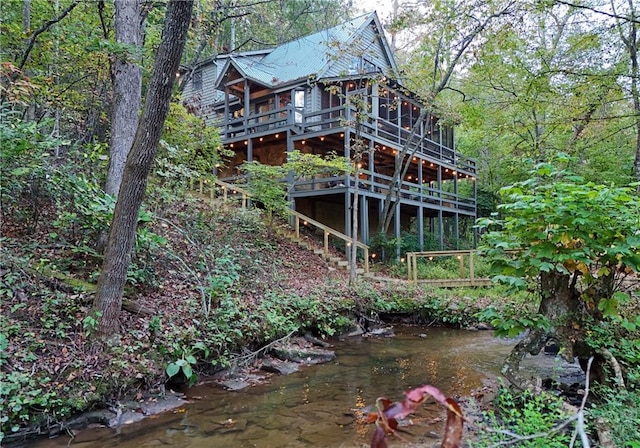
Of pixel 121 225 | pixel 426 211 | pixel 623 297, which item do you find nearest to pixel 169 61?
pixel 121 225

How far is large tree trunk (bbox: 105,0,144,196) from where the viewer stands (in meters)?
7.19

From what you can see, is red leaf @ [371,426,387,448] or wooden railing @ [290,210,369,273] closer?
red leaf @ [371,426,387,448]

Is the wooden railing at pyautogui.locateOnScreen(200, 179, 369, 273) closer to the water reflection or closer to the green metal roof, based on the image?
the water reflection

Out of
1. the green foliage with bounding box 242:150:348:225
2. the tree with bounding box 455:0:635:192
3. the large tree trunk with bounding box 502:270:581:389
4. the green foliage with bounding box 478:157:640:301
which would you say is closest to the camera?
the green foliage with bounding box 478:157:640:301

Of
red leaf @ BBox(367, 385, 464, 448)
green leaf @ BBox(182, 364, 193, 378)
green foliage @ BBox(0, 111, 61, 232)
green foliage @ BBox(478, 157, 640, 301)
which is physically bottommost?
green leaf @ BBox(182, 364, 193, 378)

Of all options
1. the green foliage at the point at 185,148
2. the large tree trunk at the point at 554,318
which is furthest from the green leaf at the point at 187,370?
the green foliage at the point at 185,148

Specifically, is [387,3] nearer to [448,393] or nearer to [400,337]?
[400,337]

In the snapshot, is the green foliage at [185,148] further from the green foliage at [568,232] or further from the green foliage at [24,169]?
the green foliage at [568,232]

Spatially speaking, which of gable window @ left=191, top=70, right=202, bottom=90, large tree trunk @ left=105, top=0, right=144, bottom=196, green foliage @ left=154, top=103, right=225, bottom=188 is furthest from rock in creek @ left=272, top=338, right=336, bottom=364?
gable window @ left=191, top=70, right=202, bottom=90

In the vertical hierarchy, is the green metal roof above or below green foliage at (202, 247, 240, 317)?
above

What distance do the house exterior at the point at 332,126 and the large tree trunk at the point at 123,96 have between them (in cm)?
786

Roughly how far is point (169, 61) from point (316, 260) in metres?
8.98

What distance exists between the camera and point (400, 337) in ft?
30.3

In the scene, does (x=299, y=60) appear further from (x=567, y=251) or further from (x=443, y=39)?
(x=567, y=251)
